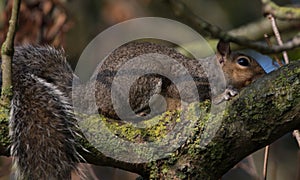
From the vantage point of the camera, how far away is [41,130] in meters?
2.00

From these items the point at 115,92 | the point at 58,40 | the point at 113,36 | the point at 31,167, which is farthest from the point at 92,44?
the point at 31,167

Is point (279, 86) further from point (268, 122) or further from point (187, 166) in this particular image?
point (187, 166)

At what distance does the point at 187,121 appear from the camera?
197cm

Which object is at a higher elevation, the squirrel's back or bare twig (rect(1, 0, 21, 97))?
bare twig (rect(1, 0, 21, 97))

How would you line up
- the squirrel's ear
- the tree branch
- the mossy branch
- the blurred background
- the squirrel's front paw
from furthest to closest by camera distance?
the blurred background < the squirrel's ear < the squirrel's front paw < the tree branch < the mossy branch

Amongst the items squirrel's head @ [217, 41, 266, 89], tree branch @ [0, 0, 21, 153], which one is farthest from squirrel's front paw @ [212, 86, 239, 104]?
tree branch @ [0, 0, 21, 153]

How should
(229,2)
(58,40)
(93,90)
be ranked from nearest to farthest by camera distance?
(93,90) → (58,40) → (229,2)

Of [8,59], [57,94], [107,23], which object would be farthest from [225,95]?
[107,23]

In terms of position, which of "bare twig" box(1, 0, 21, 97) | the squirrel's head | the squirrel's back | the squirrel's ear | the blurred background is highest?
the blurred background

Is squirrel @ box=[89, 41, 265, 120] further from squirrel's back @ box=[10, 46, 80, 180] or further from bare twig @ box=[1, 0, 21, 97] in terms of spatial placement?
bare twig @ box=[1, 0, 21, 97]

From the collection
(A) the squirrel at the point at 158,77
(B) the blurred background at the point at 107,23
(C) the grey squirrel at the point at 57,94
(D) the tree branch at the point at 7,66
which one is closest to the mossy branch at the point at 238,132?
(C) the grey squirrel at the point at 57,94

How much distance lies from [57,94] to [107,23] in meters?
2.61

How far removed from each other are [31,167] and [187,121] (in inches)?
17.7

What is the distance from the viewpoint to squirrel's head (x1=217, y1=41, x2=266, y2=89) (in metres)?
2.53
